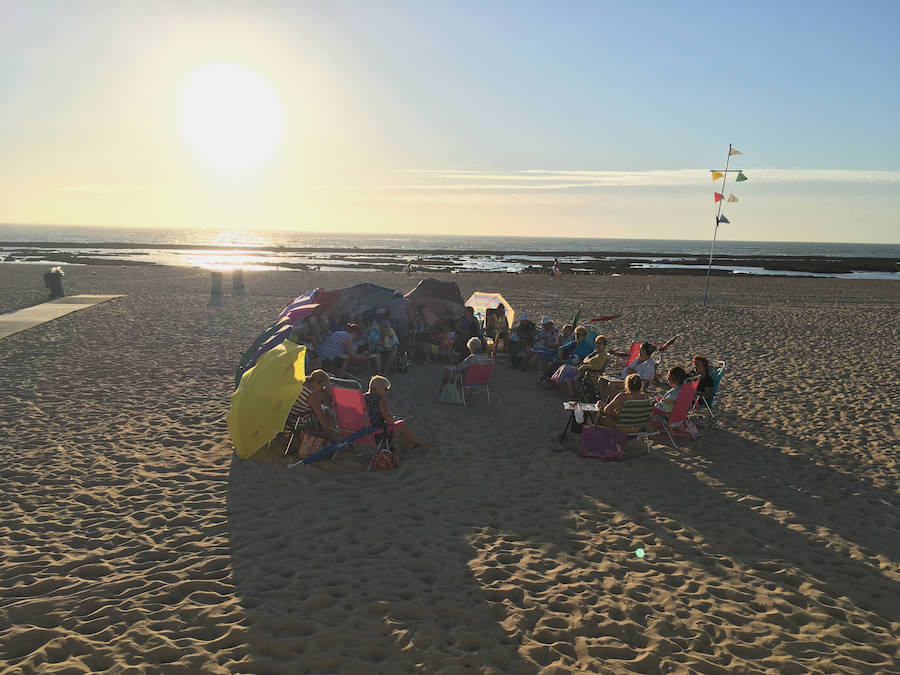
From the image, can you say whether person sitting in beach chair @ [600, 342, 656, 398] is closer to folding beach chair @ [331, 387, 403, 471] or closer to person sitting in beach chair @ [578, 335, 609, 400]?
person sitting in beach chair @ [578, 335, 609, 400]

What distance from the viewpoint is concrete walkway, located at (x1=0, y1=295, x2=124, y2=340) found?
47.2 ft

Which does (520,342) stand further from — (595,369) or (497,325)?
(595,369)

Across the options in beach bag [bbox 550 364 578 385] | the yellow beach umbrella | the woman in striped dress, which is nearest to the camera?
the yellow beach umbrella

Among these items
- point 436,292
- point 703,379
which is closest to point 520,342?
point 436,292

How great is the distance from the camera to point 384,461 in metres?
6.37

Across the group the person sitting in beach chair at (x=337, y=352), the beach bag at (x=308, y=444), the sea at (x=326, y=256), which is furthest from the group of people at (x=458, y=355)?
the sea at (x=326, y=256)

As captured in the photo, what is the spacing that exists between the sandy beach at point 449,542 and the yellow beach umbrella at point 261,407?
1.45ft

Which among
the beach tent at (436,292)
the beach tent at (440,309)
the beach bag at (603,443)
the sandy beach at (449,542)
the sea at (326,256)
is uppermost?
the sea at (326,256)

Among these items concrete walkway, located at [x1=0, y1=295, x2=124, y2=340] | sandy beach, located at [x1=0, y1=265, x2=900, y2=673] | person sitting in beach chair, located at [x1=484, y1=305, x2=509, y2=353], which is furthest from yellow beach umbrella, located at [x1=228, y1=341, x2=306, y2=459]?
concrete walkway, located at [x1=0, y1=295, x2=124, y2=340]

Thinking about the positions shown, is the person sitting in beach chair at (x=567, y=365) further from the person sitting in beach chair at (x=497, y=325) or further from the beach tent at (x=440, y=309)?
the beach tent at (x=440, y=309)

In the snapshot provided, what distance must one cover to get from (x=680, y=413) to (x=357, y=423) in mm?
4351

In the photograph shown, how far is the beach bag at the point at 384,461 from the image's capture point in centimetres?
635

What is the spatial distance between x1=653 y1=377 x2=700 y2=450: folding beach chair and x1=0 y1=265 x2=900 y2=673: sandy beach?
0.29 metres

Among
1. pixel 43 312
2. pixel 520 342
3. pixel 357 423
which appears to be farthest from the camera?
pixel 43 312
